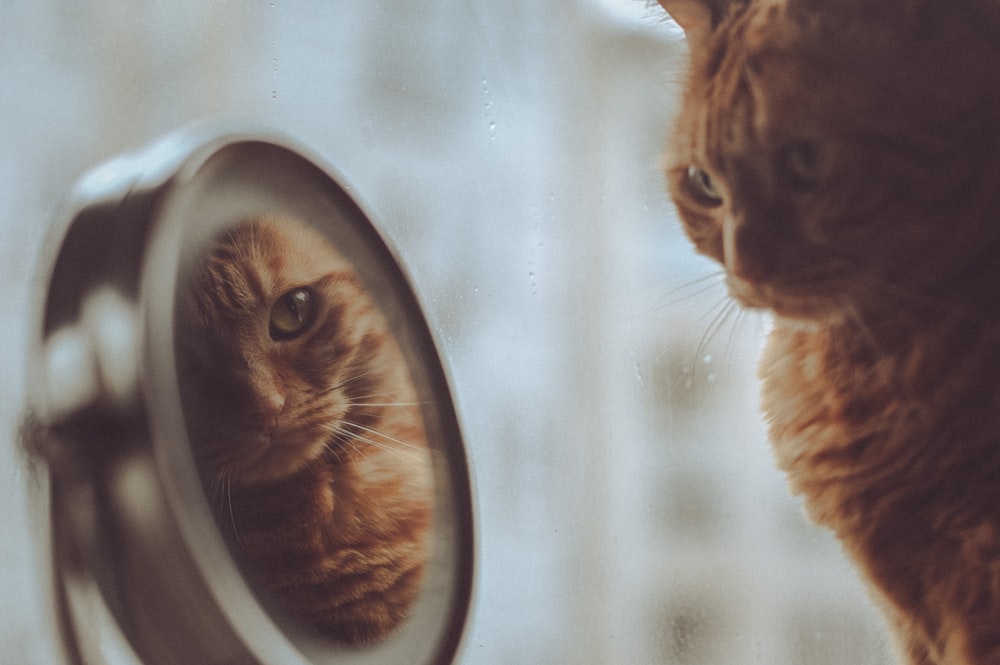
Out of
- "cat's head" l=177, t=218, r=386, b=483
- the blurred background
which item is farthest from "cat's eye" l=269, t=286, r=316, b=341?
the blurred background

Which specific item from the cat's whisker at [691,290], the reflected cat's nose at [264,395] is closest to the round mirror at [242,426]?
the reflected cat's nose at [264,395]

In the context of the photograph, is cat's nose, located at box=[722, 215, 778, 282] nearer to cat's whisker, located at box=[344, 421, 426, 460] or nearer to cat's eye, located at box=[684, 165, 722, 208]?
cat's eye, located at box=[684, 165, 722, 208]

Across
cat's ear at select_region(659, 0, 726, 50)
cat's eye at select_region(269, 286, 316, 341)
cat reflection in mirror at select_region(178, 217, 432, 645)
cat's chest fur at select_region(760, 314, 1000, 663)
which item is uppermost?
cat's ear at select_region(659, 0, 726, 50)

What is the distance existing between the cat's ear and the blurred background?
33mm

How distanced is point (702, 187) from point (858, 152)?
98 millimetres

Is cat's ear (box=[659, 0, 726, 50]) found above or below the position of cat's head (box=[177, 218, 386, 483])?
above

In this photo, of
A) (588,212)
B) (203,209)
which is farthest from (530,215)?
(203,209)

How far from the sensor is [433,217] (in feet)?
2.46

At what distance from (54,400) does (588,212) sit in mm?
452

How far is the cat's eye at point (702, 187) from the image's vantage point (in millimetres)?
572

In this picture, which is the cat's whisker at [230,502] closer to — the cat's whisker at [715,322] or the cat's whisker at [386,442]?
the cat's whisker at [386,442]

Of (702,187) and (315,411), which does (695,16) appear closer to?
(702,187)

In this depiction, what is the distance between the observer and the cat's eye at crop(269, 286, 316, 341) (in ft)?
1.87

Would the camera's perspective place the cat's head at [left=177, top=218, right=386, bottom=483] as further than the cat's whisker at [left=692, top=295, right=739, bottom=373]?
No
